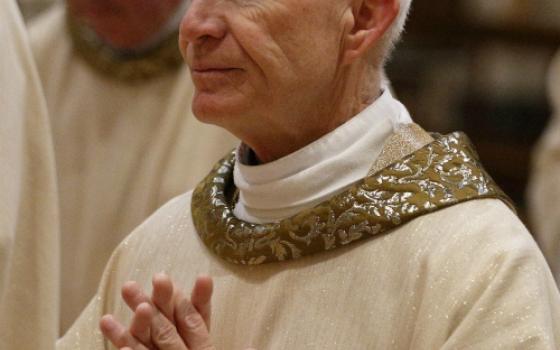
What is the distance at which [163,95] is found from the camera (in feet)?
17.6

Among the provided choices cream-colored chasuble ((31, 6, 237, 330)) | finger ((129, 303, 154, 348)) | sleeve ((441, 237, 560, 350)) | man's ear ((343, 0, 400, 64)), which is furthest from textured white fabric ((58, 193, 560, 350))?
cream-colored chasuble ((31, 6, 237, 330))

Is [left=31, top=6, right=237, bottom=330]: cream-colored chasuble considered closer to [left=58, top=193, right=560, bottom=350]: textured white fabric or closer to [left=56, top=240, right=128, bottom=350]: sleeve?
[left=56, top=240, right=128, bottom=350]: sleeve

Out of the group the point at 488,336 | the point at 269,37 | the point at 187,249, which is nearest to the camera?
the point at 488,336

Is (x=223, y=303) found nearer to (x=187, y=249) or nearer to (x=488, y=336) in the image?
(x=187, y=249)

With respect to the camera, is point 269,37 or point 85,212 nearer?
point 269,37

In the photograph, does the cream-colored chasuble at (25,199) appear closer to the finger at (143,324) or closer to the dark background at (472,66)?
the finger at (143,324)

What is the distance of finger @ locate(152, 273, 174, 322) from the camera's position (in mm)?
2984

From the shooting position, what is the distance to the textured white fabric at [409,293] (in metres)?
2.90

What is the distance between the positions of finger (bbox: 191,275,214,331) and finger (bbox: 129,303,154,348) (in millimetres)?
88

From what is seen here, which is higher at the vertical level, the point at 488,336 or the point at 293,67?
the point at 293,67

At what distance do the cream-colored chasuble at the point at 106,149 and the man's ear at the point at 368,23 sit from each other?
1.87m

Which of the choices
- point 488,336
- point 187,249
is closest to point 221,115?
point 187,249

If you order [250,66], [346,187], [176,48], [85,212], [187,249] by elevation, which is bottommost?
[85,212]

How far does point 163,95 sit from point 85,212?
461 mm
